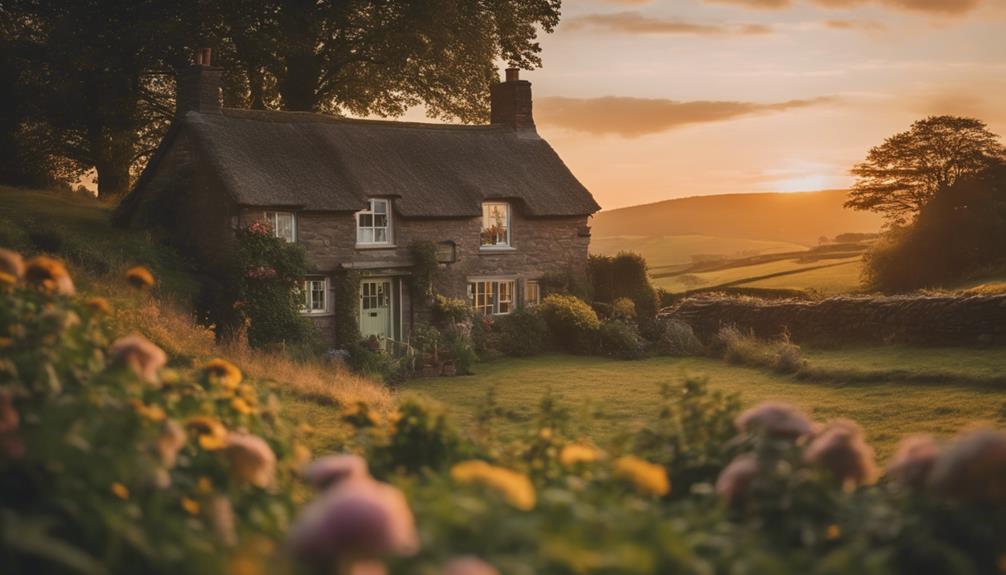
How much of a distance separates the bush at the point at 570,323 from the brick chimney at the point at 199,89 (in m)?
10.8

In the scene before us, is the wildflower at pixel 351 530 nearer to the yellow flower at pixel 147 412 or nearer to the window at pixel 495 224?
the yellow flower at pixel 147 412

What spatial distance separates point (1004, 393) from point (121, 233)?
2234 cm

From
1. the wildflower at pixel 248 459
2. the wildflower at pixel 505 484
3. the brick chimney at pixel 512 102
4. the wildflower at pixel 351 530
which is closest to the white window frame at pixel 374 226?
the brick chimney at pixel 512 102

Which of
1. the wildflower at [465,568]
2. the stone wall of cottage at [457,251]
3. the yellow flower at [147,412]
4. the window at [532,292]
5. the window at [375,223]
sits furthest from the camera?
the window at [532,292]

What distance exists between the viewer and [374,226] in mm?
28969

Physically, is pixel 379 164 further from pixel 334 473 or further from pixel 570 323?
pixel 334 473

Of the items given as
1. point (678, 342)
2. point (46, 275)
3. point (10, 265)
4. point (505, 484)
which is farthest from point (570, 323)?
point (505, 484)

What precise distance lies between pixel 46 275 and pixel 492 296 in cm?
2459

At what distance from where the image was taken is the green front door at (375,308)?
2883 centimetres

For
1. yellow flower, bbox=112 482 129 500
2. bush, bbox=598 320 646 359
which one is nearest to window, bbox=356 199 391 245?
bush, bbox=598 320 646 359

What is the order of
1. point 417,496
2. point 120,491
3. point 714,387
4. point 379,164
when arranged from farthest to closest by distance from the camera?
1. point 379,164
2. point 714,387
3. point 417,496
4. point 120,491

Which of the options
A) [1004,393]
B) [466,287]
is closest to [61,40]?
[466,287]

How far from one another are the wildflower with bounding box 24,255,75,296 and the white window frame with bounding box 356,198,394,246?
20947 millimetres

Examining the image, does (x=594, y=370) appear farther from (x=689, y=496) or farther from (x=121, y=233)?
(x=689, y=496)
